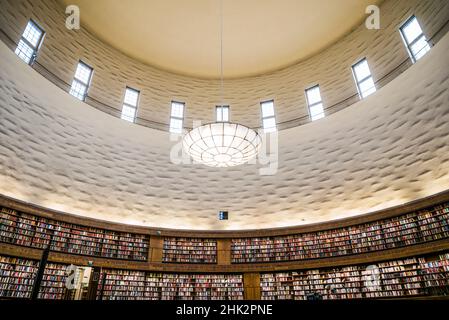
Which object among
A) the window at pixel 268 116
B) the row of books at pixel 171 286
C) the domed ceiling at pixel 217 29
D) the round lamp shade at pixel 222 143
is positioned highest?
the domed ceiling at pixel 217 29

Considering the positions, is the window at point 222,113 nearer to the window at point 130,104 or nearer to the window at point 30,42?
the window at point 130,104

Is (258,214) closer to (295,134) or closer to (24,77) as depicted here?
(295,134)

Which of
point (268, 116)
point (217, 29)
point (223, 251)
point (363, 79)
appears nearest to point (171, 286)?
point (223, 251)

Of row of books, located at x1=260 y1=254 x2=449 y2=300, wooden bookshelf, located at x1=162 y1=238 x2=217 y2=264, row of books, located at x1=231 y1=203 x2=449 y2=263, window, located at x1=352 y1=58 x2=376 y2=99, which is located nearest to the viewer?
row of books, located at x1=260 y1=254 x2=449 y2=300

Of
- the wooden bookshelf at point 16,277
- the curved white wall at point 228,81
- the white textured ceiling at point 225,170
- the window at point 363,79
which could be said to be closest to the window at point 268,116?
the curved white wall at point 228,81

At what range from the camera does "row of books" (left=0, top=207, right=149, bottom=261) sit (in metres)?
7.17

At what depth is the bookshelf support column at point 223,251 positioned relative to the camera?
378 inches

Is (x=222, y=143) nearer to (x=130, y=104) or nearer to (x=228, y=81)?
(x=130, y=104)

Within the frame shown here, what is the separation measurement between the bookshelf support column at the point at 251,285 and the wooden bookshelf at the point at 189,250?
1214mm

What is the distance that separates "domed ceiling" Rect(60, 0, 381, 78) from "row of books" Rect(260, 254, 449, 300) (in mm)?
8802

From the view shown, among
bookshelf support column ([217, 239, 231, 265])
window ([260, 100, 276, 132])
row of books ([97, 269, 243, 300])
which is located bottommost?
row of books ([97, 269, 243, 300])

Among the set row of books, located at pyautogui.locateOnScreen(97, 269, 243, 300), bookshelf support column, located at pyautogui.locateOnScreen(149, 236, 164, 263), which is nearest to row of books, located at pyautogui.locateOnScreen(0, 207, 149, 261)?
bookshelf support column, located at pyautogui.locateOnScreen(149, 236, 164, 263)

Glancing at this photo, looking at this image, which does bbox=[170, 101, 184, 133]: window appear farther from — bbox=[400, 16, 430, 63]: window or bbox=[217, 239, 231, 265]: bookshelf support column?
bbox=[400, 16, 430, 63]: window
